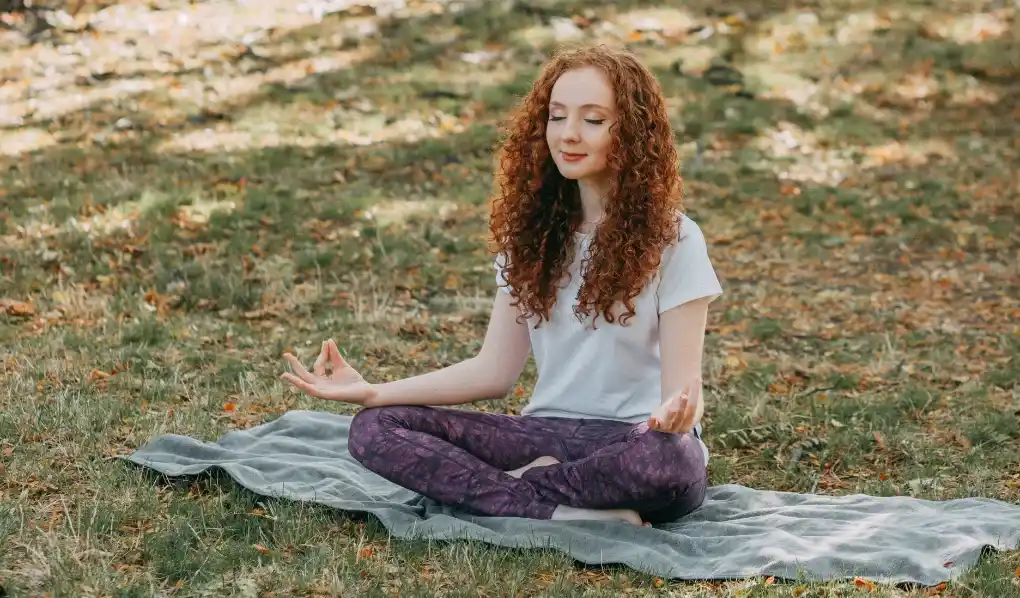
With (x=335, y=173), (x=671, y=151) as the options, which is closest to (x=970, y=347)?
(x=671, y=151)

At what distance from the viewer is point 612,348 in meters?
3.90

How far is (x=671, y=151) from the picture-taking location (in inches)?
156

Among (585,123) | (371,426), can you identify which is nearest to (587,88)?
(585,123)

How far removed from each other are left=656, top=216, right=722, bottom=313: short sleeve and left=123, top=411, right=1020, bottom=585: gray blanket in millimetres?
748

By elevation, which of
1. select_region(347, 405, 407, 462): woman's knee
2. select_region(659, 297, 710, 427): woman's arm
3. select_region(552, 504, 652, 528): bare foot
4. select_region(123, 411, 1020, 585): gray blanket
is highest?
select_region(659, 297, 710, 427): woman's arm

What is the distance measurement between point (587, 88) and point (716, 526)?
150 centimetres

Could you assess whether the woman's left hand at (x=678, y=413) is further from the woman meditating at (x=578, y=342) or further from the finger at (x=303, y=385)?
the finger at (x=303, y=385)

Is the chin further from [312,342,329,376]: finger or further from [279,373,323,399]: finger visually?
[279,373,323,399]: finger

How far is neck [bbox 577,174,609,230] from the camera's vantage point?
13.1ft

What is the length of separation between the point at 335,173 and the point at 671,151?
19.6ft

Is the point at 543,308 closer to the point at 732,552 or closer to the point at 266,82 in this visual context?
the point at 732,552

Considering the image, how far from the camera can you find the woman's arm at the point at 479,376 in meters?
4.00

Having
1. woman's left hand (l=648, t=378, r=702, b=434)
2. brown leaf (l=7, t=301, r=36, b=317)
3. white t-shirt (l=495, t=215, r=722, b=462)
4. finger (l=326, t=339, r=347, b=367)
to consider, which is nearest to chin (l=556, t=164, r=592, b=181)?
white t-shirt (l=495, t=215, r=722, b=462)

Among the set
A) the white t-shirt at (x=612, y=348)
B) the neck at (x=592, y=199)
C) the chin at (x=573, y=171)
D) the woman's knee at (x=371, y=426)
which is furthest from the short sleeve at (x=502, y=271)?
the woman's knee at (x=371, y=426)
